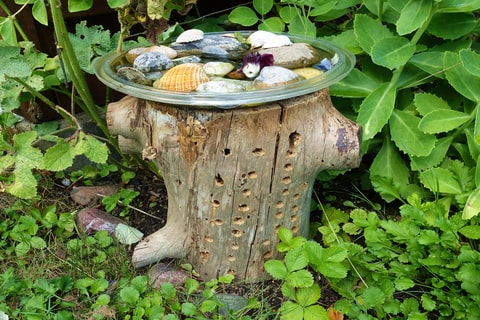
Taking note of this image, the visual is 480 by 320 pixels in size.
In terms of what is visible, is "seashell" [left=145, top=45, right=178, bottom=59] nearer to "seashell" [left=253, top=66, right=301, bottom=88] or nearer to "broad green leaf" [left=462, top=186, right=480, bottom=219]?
"seashell" [left=253, top=66, right=301, bottom=88]

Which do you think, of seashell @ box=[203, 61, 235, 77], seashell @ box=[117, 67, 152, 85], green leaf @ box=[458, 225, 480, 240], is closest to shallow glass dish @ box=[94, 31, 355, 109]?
seashell @ box=[117, 67, 152, 85]

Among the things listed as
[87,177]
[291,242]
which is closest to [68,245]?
[87,177]

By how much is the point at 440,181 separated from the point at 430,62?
0.39m

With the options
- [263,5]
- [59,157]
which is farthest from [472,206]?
[59,157]

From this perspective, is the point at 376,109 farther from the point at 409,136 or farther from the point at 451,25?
the point at 451,25

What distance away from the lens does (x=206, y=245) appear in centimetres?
147

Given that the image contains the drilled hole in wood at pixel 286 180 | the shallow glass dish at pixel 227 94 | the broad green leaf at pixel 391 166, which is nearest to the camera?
the shallow glass dish at pixel 227 94

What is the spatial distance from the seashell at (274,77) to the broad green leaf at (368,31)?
1.38 feet

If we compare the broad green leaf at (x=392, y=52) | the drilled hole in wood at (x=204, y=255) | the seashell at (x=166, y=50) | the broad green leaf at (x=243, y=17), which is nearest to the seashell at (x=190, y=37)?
the seashell at (x=166, y=50)

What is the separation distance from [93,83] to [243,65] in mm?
1053

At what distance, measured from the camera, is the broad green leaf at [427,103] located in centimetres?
159

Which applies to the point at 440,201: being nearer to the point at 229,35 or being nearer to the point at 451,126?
the point at 451,126

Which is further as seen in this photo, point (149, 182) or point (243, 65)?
point (149, 182)

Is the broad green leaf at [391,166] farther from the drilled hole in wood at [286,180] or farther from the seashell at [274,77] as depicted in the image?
the seashell at [274,77]
